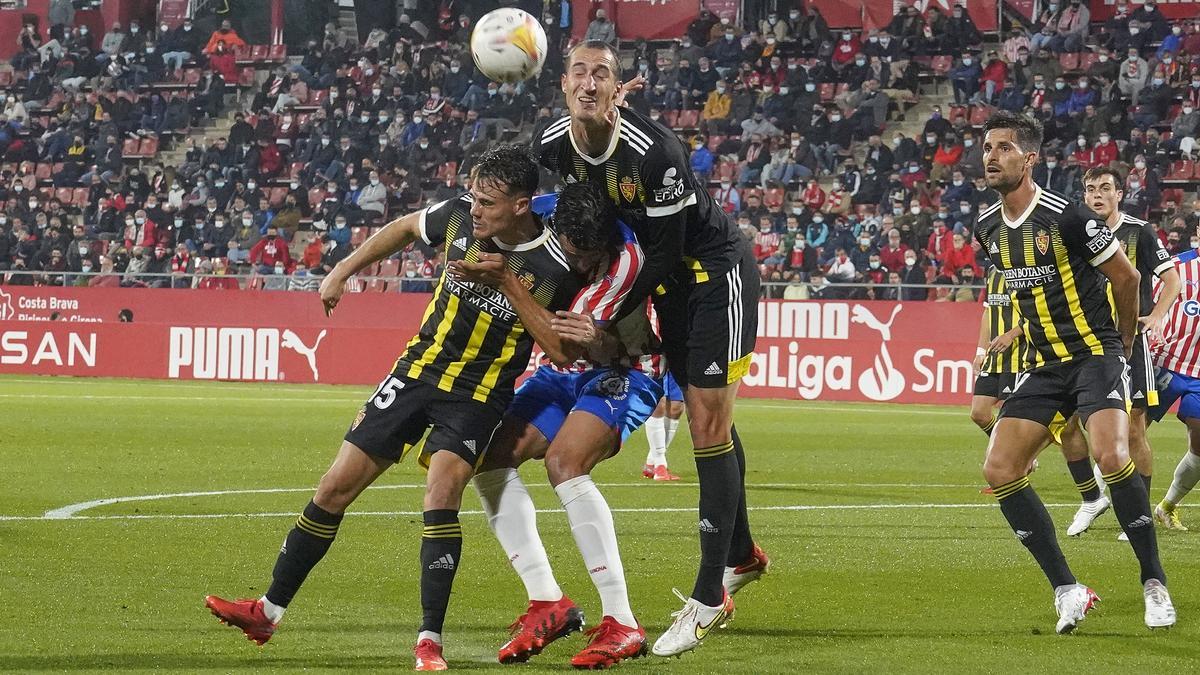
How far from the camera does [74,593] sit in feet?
21.7

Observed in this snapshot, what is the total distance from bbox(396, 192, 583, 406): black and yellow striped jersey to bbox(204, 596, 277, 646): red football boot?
100 cm

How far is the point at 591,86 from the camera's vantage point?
5.57 m

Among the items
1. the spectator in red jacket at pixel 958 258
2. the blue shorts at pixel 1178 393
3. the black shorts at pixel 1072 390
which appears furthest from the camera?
the spectator in red jacket at pixel 958 258

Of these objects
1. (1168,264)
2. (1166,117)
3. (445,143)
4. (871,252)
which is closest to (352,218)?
(445,143)

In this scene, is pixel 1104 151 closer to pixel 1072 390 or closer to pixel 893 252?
pixel 893 252

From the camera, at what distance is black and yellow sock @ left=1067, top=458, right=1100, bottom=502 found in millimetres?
9078

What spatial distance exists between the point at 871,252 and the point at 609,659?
19129mm

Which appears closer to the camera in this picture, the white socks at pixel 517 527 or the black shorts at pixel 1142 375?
the white socks at pixel 517 527

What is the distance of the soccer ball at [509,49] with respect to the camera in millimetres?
6957

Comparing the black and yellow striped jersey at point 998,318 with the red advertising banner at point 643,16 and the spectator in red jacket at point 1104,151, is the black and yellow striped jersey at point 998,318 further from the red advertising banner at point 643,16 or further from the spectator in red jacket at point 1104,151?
the red advertising banner at point 643,16

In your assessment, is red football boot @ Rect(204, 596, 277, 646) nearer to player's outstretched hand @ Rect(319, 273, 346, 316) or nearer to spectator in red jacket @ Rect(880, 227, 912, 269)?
player's outstretched hand @ Rect(319, 273, 346, 316)

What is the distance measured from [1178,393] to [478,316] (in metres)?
6.16

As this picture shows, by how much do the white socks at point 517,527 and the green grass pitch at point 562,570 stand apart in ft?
0.86

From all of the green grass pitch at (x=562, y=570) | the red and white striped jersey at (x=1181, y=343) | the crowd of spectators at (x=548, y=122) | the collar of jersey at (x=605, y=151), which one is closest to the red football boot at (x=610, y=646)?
the green grass pitch at (x=562, y=570)
